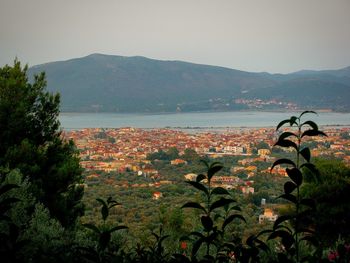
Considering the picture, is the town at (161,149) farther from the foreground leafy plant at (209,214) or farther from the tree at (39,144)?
the foreground leafy plant at (209,214)

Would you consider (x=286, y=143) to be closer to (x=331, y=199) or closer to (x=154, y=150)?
(x=331, y=199)

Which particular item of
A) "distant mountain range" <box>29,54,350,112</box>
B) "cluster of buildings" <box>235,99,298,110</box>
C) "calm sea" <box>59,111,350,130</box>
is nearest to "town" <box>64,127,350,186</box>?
"calm sea" <box>59,111,350,130</box>

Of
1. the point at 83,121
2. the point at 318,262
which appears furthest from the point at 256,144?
the point at 83,121

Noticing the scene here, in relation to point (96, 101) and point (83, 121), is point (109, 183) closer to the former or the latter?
point (83, 121)

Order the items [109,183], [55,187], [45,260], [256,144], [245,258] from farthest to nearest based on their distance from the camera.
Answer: [256,144] < [109,183] < [55,187] < [45,260] < [245,258]

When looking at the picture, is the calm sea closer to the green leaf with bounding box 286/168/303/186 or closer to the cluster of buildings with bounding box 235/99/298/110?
the cluster of buildings with bounding box 235/99/298/110

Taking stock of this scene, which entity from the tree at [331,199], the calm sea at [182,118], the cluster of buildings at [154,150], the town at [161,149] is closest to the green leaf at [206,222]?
the tree at [331,199]
